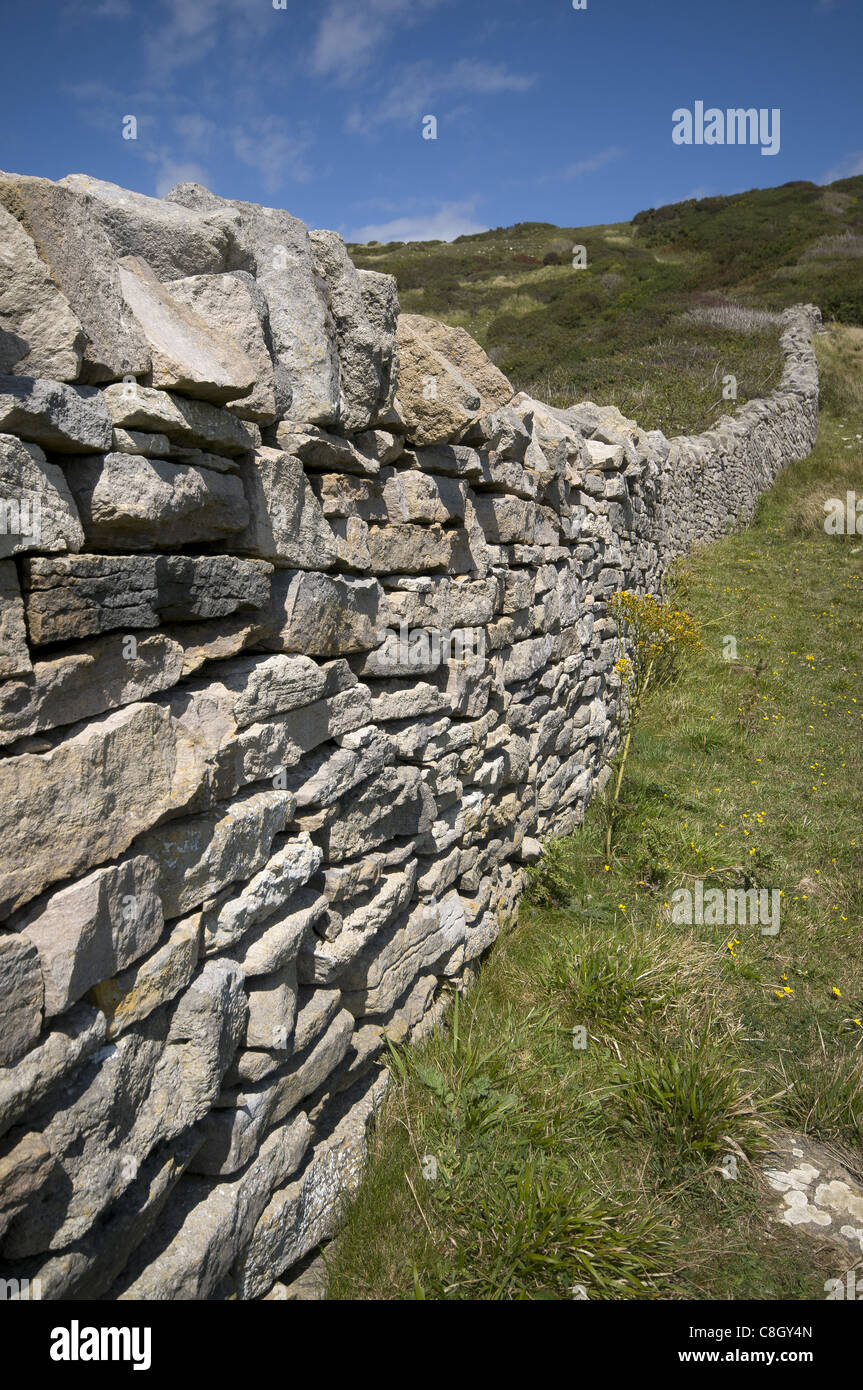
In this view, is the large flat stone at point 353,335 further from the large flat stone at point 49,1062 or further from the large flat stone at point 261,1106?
the large flat stone at point 261,1106

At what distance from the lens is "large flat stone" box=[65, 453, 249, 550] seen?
1636 mm

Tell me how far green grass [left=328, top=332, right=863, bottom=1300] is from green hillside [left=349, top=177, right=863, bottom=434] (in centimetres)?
932

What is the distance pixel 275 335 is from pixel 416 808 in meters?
1.74

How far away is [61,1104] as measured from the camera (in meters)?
1.57

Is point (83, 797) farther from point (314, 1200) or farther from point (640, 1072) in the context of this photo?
point (640, 1072)

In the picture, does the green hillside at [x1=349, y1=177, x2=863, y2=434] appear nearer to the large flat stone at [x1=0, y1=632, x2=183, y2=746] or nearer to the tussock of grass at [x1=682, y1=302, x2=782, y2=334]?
the tussock of grass at [x1=682, y1=302, x2=782, y2=334]

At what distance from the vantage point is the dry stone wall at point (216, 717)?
1.54 m
